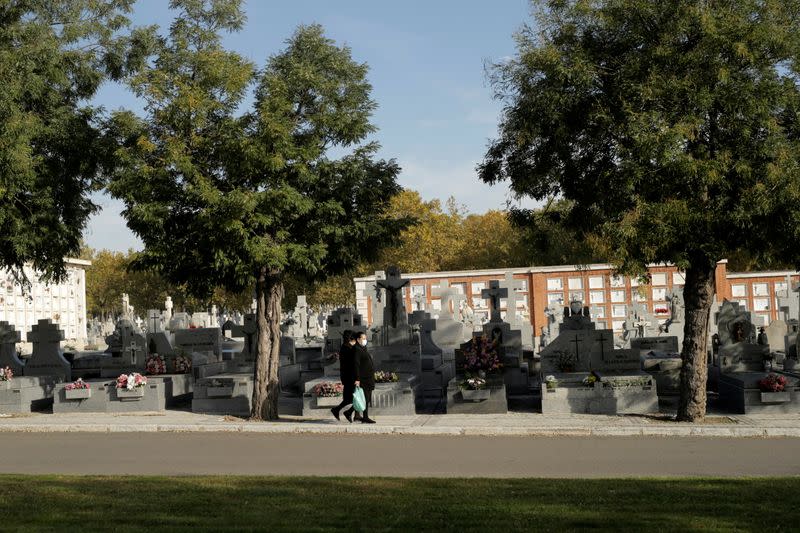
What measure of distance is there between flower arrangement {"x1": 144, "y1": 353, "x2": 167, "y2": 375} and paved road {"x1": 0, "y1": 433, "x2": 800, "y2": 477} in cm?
668

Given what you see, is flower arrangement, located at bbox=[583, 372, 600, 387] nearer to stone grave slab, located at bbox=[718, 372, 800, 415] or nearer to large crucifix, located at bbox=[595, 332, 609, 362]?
large crucifix, located at bbox=[595, 332, 609, 362]

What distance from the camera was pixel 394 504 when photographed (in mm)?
8070

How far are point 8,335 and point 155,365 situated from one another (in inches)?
241

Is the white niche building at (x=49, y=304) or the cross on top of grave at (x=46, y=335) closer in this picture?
the cross on top of grave at (x=46, y=335)

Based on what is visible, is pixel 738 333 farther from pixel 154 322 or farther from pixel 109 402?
pixel 154 322

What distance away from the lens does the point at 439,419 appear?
1638 centimetres

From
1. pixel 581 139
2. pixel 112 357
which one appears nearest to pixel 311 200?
pixel 581 139

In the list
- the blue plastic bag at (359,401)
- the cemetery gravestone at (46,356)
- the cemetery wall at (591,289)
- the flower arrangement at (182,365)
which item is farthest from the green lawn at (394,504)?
the cemetery wall at (591,289)

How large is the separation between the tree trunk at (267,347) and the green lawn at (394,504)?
6.74 m

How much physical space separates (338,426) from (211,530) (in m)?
8.18

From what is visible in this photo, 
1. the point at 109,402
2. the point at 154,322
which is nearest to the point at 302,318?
the point at 154,322

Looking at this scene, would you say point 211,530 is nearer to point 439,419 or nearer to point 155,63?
point 439,419

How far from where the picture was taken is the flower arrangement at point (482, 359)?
60.3 ft

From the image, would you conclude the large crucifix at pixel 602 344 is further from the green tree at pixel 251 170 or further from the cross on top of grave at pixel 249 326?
the cross on top of grave at pixel 249 326
